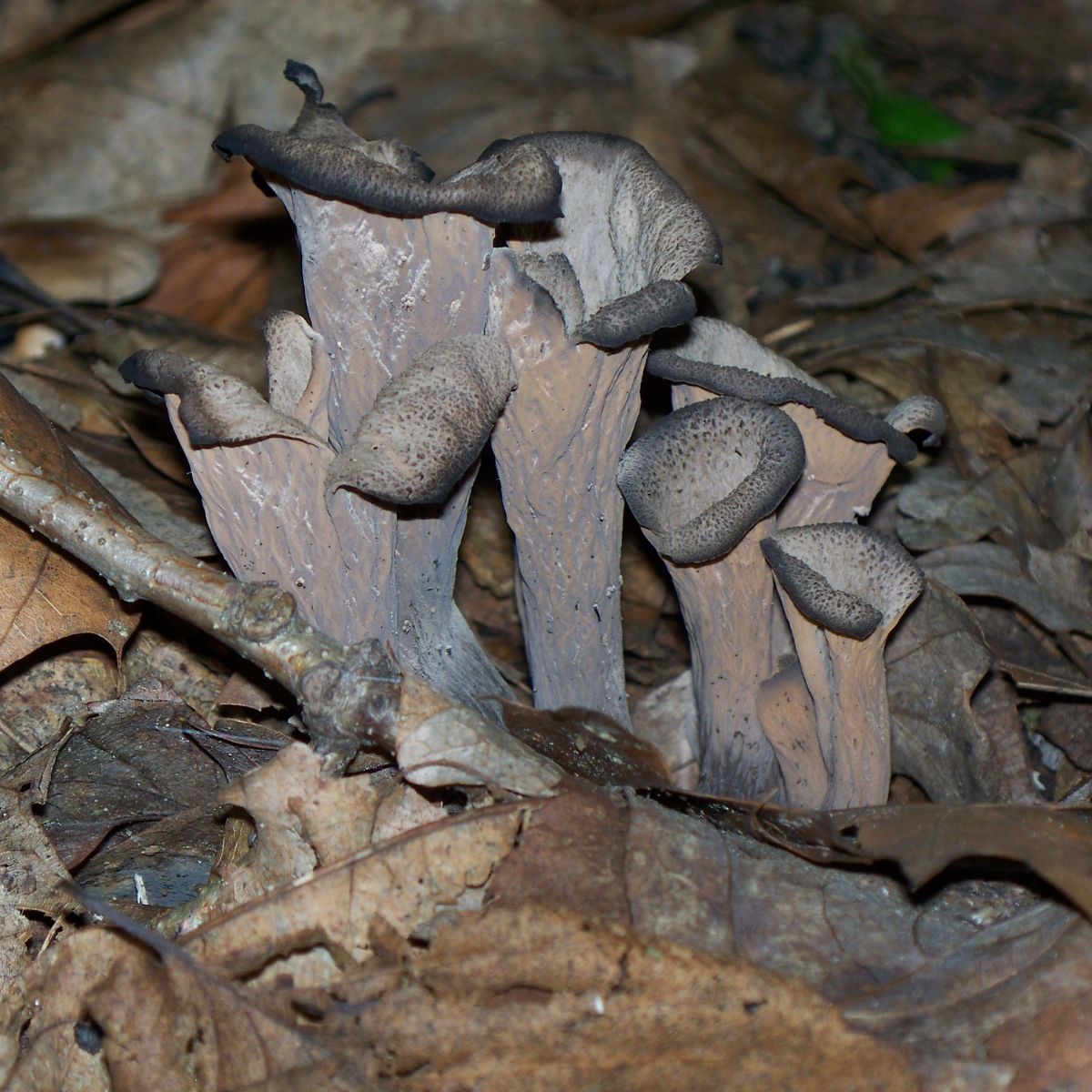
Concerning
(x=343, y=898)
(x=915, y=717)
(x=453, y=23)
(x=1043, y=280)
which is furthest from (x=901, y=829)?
(x=453, y=23)

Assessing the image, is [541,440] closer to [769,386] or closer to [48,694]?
[769,386]

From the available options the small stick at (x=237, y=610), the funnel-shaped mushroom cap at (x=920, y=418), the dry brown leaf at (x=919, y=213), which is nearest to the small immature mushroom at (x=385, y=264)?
the small stick at (x=237, y=610)

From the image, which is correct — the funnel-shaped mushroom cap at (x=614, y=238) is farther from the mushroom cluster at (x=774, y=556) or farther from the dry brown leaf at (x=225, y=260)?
the dry brown leaf at (x=225, y=260)

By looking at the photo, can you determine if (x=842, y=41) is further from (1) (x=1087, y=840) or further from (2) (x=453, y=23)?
(1) (x=1087, y=840)

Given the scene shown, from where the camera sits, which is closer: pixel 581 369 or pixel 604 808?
pixel 604 808

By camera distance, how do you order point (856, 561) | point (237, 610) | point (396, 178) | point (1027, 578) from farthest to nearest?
point (1027, 578) → point (856, 561) → point (237, 610) → point (396, 178)

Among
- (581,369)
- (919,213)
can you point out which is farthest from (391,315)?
(919,213)
